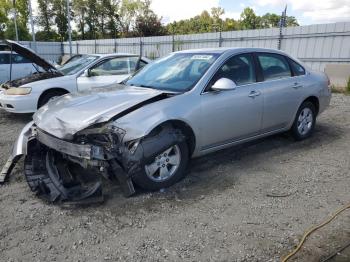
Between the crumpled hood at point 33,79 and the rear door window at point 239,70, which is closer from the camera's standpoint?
the rear door window at point 239,70

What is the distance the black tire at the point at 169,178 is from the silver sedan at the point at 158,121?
0.01 meters

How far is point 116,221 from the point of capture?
3434 millimetres

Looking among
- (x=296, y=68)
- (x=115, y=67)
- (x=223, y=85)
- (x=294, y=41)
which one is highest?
(x=294, y=41)

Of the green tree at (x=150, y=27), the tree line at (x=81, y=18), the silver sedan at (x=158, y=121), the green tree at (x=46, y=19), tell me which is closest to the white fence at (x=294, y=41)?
the silver sedan at (x=158, y=121)

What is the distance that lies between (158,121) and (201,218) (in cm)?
115

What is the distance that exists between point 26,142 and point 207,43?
14.2 metres

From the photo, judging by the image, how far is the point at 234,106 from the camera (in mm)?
4711

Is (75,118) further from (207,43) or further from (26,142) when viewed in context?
(207,43)

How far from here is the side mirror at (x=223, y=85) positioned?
436 cm

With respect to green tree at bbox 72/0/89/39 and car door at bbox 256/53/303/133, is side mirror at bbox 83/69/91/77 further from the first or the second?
green tree at bbox 72/0/89/39

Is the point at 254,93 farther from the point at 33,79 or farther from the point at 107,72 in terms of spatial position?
the point at 33,79

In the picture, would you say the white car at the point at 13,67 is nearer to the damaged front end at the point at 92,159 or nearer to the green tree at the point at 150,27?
the damaged front end at the point at 92,159

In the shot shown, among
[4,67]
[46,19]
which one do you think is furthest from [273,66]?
[46,19]

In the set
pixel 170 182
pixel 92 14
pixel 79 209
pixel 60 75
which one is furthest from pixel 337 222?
pixel 92 14
